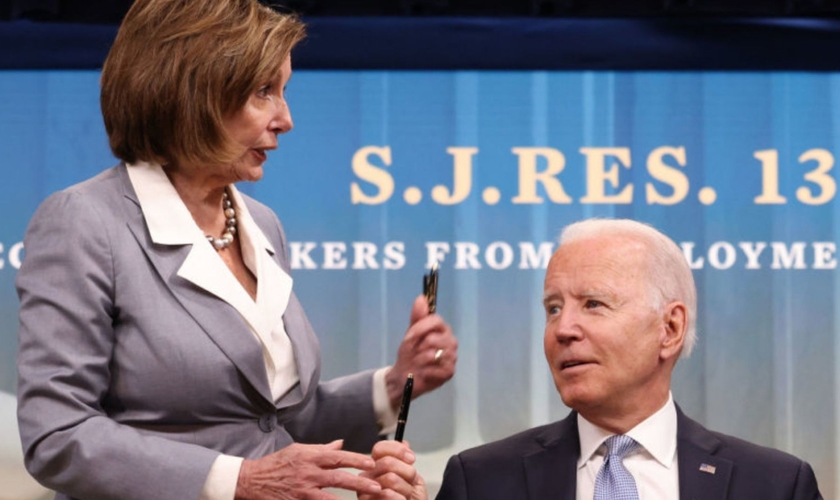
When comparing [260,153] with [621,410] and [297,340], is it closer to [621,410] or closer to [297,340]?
[297,340]

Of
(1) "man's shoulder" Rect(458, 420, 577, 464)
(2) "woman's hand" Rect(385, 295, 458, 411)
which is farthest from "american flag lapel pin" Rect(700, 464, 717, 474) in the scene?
(2) "woman's hand" Rect(385, 295, 458, 411)

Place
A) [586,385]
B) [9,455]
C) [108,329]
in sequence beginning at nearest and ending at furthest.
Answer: [108,329] < [586,385] < [9,455]

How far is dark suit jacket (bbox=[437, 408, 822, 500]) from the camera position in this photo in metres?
2.13

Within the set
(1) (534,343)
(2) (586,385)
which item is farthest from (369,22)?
(2) (586,385)

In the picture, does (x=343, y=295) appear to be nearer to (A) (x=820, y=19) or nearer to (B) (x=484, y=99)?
(B) (x=484, y=99)

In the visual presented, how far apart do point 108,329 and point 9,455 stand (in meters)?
1.96

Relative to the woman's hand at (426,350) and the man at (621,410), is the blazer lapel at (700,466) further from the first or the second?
Result: the woman's hand at (426,350)

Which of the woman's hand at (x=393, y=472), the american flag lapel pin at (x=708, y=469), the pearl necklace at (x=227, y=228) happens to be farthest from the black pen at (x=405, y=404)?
the american flag lapel pin at (x=708, y=469)

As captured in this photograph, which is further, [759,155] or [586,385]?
[759,155]

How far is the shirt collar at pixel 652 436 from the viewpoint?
2.19 meters

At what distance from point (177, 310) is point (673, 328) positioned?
838 mm

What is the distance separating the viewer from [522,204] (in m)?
3.78

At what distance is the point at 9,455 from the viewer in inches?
145

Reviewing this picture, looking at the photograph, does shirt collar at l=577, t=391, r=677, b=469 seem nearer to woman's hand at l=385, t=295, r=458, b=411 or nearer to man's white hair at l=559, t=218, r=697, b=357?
man's white hair at l=559, t=218, r=697, b=357
